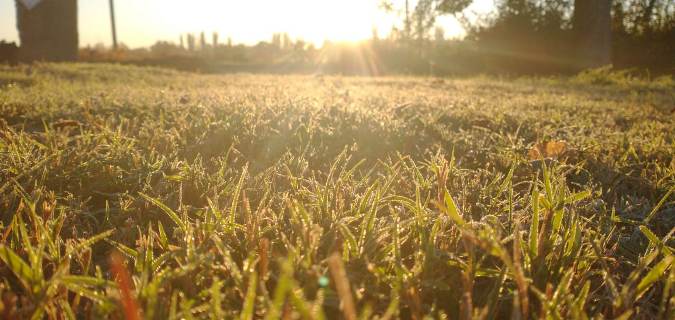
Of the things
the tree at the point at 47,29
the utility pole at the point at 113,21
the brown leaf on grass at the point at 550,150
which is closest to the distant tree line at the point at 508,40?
the tree at the point at 47,29

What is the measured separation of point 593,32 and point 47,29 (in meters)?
12.9

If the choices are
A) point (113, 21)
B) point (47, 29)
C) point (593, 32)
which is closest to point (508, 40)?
point (593, 32)

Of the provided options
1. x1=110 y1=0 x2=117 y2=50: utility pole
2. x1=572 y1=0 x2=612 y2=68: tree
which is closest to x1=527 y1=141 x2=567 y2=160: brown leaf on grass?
x1=572 y1=0 x2=612 y2=68: tree

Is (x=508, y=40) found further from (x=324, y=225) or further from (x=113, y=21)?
(x=113, y=21)

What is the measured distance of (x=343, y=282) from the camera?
568 millimetres

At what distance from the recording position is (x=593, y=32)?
11750mm

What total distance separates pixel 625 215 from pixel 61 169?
1.66 meters

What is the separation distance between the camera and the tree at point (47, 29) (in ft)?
37.0

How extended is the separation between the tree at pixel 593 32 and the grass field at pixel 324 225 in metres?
10.5

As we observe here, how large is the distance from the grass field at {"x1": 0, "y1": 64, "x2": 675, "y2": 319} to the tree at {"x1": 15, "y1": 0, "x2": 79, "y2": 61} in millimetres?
10519

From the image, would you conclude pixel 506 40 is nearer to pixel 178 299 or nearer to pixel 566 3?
pixel 566 3

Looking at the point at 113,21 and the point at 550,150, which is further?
the point at 113,21

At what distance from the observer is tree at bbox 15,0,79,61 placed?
11281 millimetres

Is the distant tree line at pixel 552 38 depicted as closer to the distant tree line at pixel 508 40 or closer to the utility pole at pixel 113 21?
the distant tree line at pixel 508 40
